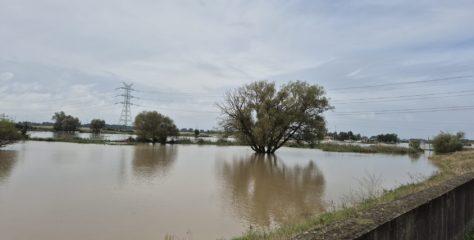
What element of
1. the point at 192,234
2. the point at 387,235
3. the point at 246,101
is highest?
the point at 246,101

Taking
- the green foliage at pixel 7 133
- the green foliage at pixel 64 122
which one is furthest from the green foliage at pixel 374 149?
the green foliage at pixel 64 122

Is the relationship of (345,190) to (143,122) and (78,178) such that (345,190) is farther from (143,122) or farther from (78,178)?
(143,122)

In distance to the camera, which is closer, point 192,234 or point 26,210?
point 192,234

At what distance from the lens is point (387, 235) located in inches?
138

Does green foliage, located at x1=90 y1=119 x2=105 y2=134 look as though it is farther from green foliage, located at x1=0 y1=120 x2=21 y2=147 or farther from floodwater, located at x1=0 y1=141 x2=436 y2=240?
floodwater, located at x1=0 y1=141 x2=436 y2=240

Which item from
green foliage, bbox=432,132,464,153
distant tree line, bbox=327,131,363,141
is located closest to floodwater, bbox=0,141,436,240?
green foliage, bbox=432,132,464,153

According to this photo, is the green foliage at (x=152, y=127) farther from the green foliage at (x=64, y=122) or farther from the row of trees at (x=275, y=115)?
the green foliage at (x=64, y=122)

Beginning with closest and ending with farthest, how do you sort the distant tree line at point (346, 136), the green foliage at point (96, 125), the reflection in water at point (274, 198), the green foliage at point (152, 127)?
the reflection in water at point (274, 198) → the green foliage at point (152, 127) → the green foliage at point (96, 125) → the distant tree line at point (346, 136)

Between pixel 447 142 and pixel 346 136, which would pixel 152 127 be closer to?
pixel 447 142

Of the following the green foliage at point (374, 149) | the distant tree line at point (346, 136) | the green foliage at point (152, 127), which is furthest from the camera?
the distant tree line at point (346, 136)

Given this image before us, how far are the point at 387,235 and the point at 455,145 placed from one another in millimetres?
60369

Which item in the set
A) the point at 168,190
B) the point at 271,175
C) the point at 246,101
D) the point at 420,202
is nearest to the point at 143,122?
the point at 246,101

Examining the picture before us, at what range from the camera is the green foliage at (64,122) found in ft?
365

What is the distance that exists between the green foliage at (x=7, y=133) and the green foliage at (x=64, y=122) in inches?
2979
